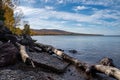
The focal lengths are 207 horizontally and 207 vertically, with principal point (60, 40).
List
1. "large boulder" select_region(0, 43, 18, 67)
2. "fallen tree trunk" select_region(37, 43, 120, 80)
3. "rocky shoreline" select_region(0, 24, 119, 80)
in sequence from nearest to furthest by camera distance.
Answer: "rocky shoreline" select_region(0, 24, 119, 80), "fallen tree trunk" select_region(37, 43, 120, 80), "large boulder" select_region(0, 43, 18, 67)

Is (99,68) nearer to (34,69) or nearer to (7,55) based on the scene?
(34,69)

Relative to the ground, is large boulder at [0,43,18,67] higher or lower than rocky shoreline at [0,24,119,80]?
higher

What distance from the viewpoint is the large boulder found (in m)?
19.4

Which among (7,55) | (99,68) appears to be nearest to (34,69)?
(7,55)

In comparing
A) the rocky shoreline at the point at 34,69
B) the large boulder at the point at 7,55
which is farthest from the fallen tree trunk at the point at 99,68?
the large boulder at the point at 7,55

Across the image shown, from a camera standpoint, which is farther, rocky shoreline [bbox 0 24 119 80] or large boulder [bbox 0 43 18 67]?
large boulder [bbox 0 43 18 67]

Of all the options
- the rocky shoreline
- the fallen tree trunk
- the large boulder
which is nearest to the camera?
the rocky shoreline

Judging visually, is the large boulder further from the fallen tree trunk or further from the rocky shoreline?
the fallen tree trunk

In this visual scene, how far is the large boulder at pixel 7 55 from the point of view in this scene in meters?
19.4

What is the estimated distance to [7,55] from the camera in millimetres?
19922

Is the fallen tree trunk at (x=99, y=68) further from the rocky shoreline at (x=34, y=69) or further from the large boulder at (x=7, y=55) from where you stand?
the large boulder at (x=7, y=55)

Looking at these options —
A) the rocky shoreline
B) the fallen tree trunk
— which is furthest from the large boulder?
the fallen tree trunk

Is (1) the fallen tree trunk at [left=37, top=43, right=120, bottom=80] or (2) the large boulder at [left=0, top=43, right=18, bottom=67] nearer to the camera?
(1) the fallen tree trunk at [left=37, top=43, right=120, bottom=80]

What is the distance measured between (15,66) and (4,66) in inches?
42.6
